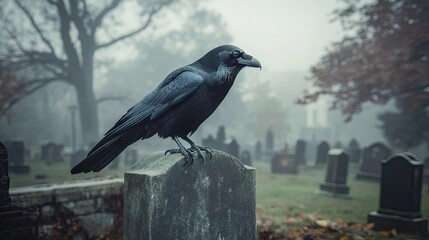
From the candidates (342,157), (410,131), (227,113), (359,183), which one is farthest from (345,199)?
(227,113)

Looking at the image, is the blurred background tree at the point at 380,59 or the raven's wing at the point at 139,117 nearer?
the raven's wing at the point at 139,117

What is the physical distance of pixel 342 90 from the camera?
1560 centimetres

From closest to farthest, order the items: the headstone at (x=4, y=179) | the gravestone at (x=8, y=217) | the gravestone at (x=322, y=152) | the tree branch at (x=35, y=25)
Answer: the gravestone at (x=8, y=217), the headstone at (x=4, y=179), the gravestone at (x=322, y=152), the tree branch at (x=35, y=25)

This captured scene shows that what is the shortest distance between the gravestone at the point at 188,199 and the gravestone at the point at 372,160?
12.3 meters

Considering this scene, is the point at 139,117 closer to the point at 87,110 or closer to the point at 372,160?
the point at 372,160

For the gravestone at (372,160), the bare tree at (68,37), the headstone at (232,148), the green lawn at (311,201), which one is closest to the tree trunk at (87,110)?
the bare tree at (68,37)

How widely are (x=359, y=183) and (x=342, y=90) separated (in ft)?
14.2

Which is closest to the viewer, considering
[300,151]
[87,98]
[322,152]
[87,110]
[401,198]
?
[401,198]

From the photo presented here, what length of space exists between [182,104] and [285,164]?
14.3 m

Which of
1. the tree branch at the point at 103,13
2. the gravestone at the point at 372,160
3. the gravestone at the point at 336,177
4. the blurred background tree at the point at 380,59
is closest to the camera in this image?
the gravestone at the point at 336,177

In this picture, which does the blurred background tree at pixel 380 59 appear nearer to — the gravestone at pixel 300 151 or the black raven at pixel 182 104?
the gravestone at pixel 300 151

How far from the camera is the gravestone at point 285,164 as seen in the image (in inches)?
648

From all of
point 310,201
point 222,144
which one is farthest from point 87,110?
point 310,201

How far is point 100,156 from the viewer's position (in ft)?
9.31
